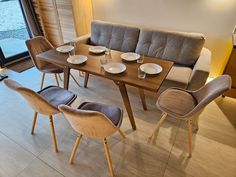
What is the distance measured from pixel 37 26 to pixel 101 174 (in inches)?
131

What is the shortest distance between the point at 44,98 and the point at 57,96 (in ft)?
1.02

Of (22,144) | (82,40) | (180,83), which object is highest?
(82,40)

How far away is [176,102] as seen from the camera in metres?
1.67

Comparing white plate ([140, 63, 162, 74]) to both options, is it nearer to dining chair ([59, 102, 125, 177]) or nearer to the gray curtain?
dining chair ([59, 102, 125, 177])

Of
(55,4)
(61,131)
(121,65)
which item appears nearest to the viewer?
(121,65)

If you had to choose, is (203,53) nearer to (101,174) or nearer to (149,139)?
(149,139)

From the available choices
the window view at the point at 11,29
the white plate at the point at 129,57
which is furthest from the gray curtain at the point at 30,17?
the white plate at the point at 129,57

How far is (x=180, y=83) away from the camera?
2033 millimetres

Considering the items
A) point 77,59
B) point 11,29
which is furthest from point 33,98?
point 11,29

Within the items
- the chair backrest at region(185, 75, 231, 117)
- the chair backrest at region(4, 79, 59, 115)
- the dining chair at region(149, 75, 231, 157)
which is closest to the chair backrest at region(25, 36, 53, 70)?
the chair backrest at region(4, 79, 59, 115)

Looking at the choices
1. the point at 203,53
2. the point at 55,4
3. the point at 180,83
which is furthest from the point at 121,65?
the point at 55,4

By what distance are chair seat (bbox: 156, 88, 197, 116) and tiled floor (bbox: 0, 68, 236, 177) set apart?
1.43 feet

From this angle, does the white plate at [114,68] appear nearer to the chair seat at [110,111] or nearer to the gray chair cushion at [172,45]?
the chair seat at [110,111]

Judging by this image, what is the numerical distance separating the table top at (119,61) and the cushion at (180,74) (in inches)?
11.1
